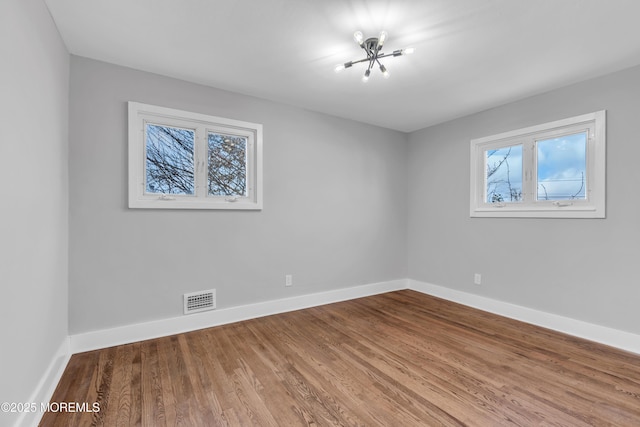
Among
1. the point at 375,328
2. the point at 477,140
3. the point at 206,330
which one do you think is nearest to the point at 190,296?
the point at 206,330

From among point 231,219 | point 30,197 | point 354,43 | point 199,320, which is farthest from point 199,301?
point 354,43

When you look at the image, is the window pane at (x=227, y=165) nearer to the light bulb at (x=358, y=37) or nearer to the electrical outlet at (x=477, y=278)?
the light bulb at (x=358, y=37)

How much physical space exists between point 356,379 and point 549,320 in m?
2.33

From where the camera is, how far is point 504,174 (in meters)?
3.49

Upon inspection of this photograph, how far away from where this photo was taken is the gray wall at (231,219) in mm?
2410

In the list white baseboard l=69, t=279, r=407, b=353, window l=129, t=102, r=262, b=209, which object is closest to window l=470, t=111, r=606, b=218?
white baseboard l=69, t=279, r=407, b=353

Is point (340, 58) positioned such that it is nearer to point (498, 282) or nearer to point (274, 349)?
point (274, 349)

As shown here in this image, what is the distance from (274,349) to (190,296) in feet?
3.39

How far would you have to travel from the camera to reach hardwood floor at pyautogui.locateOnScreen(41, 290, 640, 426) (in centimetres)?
162

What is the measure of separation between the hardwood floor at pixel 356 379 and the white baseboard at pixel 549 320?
5.5 inches

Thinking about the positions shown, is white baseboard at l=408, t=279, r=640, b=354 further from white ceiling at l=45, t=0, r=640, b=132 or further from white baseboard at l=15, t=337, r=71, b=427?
white baseboard at l=15, t=337, r=71, b=427

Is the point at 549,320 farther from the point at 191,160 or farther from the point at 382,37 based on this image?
the point at 191,160

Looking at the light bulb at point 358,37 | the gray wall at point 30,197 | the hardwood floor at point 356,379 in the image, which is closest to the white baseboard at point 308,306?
the hardwood floor at point 356,379

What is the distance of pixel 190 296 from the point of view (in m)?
2.81
